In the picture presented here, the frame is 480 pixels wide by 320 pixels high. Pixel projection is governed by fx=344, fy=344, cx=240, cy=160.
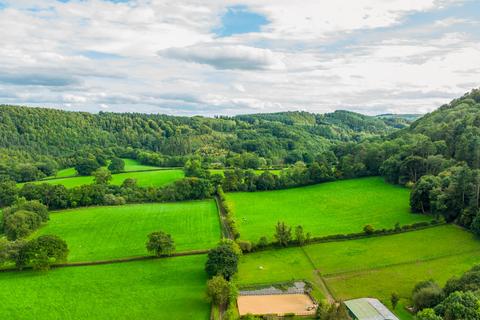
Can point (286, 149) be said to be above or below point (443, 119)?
below

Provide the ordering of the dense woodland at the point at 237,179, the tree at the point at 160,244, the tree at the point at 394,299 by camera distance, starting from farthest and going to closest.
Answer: the tree at the point at 160,244 < the dense woodland at the point at 237,179 < the tree at the point at 394,299

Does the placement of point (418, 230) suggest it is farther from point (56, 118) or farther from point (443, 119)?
point (56, 118)

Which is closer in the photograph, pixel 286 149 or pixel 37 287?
pixel 37 287

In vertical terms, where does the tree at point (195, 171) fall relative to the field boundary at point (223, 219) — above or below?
above

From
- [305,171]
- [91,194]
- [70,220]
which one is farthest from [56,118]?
[305,171]

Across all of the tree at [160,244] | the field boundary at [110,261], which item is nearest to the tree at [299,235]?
the field boundary at [110,261]

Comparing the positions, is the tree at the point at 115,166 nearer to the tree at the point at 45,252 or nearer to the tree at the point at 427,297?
the tree at the point at 45,252
